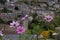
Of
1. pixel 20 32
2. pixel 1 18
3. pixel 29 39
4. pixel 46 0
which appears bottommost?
pixel 46 0

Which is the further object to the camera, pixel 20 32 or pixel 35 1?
pixel 35 1

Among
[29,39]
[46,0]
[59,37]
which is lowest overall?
[46,0]

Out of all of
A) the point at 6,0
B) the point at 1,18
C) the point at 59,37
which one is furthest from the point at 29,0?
the point at 59,37

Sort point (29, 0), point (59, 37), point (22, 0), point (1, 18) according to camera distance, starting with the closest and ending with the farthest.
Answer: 1. point (59, 37)
2. point (1, 18)
3. point (22, 0)
4. point (29, 0)

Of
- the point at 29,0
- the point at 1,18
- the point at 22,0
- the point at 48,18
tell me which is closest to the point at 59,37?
the point at 48,18

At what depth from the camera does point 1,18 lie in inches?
328

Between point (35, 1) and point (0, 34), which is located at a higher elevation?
point (0, 34)

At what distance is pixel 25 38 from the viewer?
6.85 ft

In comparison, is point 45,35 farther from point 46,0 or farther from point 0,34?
point 46,0

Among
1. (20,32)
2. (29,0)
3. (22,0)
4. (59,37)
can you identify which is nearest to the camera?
(20,32)

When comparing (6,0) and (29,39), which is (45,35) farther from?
(6,0)

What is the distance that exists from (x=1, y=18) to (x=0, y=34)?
645 centimetres

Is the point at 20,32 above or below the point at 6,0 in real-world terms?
above

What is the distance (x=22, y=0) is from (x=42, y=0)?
8.27ft
